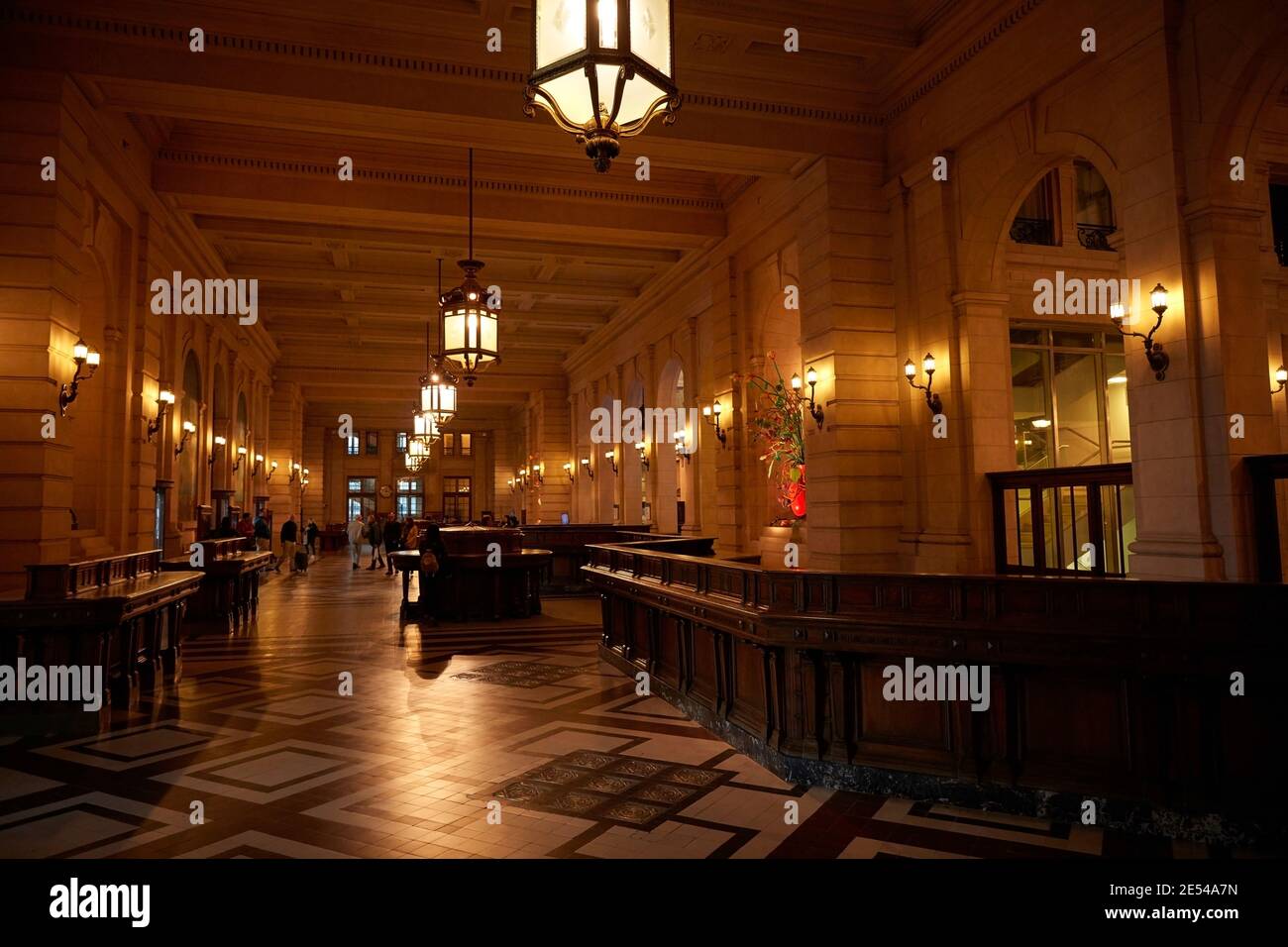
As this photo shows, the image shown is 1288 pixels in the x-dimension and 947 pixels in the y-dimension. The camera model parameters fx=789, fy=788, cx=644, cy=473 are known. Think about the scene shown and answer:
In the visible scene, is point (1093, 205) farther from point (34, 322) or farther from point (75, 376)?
point (34, 322)

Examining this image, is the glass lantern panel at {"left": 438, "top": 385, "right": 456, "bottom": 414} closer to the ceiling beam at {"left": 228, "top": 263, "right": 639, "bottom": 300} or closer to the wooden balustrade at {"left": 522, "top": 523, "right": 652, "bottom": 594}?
the wooden balustrade at {"left": 522, "top": 523, "right": 652, "bottom": 594}

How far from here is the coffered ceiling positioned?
296 inches

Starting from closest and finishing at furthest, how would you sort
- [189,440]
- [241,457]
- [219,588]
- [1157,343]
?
[1157,343] → [219,588] → [189,440] → [241,457]

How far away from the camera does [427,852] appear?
3.50 meters

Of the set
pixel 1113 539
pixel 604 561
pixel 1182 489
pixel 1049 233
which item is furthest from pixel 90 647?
pixel 1049 233

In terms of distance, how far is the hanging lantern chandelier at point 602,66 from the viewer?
251cm

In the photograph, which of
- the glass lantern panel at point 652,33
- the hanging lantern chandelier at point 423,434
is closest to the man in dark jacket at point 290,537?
the hanging lantern chandelier at point 423,434

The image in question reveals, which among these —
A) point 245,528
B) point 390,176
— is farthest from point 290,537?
point 390,176

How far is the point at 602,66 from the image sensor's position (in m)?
2.55

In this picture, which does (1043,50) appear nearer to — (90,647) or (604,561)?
(604,561)

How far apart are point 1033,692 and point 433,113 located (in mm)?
7600

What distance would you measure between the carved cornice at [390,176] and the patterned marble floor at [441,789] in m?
7.09
